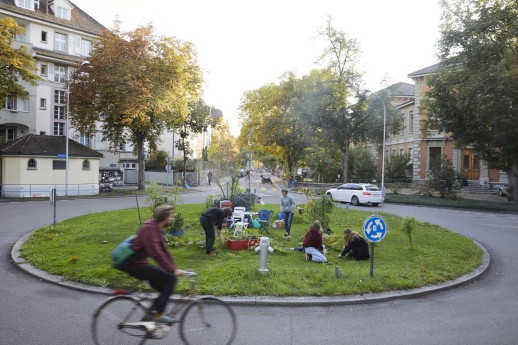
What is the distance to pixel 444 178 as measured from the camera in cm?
3366

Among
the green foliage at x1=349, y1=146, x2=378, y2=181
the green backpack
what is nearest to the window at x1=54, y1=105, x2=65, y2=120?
the green foliage at x1=349, y1=146, x2=378, y2=181

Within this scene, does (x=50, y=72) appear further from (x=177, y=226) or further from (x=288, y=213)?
(x=288, y=213)

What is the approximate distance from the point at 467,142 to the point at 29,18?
42.1m

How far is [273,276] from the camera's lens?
30.2ft

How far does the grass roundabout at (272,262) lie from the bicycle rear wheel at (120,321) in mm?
2356

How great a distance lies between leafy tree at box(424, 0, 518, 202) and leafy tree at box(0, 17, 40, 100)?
29.8 meters

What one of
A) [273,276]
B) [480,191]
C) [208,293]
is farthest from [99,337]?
[480,191]

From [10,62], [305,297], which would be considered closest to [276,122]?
[10,62]

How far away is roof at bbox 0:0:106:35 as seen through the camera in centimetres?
4241

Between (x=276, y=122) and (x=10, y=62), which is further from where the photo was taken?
(x=276, y=122)

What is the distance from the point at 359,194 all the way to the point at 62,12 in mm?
38233

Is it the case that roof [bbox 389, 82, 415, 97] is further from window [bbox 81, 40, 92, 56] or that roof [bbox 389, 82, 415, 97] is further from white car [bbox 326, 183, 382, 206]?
window [bbox 81, 40, 92, 56]

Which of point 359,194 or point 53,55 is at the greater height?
point 53,55

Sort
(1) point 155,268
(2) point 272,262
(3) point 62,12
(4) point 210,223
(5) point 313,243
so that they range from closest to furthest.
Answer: (1) point 155,268, (2) point 272,262, (4) point 210,223, (5) point 313,243, (3) point 62,12
